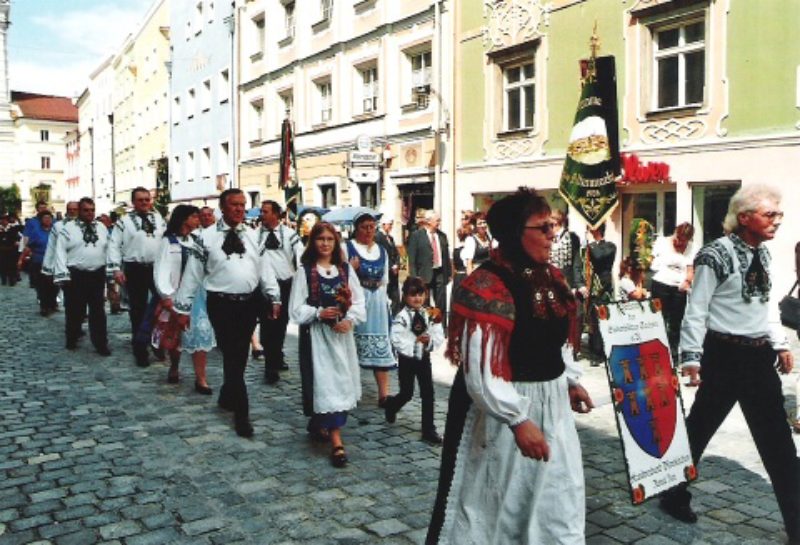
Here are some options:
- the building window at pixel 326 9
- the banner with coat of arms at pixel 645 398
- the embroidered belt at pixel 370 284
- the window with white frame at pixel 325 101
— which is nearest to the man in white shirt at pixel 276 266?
the embroidered belt at pixel 370 284

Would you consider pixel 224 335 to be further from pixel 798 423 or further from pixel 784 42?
pixel 784 42

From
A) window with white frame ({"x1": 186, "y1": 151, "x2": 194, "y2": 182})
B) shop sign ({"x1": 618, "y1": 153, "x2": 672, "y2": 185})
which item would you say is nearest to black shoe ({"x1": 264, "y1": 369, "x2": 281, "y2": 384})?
shop sign ({"x1": 618, "y1": 153, "x2": 672, "y2": 185})

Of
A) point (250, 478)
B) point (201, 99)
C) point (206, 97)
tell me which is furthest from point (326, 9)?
point (250, 478)

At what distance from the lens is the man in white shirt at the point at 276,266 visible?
8.55 m

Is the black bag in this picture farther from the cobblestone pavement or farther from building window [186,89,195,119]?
building window [186,89,195,119]

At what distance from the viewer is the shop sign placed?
45.3 feet

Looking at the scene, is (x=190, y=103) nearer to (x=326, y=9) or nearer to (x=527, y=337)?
(x=326, y=9)

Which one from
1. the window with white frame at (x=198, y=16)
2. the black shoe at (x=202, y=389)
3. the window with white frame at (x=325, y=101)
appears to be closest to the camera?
the black shoe at (x=202, y=389)

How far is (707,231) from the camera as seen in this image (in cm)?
1359

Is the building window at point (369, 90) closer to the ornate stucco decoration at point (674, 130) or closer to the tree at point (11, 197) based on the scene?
the ornate stucco decoration at point (674, 130)

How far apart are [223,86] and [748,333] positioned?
106 feet

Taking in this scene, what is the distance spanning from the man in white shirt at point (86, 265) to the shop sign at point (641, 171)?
29.7 feet

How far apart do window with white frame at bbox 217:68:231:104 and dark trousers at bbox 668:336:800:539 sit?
31034mm

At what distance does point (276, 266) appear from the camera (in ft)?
29.8
